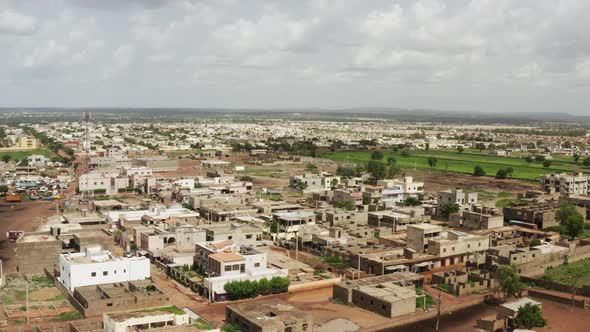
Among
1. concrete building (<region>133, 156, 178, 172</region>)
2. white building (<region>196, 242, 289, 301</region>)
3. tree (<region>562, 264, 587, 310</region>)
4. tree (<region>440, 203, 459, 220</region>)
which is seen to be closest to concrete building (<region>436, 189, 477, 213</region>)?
tree (<region>440, 203, 459, 220</region>)

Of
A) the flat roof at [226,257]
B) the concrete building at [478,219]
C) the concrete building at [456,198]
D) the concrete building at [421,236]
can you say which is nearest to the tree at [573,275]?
the concrete building at [421,236]

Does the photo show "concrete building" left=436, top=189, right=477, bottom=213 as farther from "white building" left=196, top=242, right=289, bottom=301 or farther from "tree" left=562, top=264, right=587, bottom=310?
"white building" left=196, top=242, right=289, bottom=301

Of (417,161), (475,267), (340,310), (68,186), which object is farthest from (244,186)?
(417,161)

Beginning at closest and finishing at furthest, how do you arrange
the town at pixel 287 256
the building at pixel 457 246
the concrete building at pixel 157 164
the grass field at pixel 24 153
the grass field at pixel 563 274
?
the town at pixel 287 256 → the grass field at pixel 563 274 → the building at pixel 457 246 → the concrete building at pixel 157 164 → the grass field at pixel 24 153

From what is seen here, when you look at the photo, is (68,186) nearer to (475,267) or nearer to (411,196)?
(411,196)

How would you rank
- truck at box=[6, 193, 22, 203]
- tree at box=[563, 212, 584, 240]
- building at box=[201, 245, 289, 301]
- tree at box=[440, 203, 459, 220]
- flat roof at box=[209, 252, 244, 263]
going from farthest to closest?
1. truck at box=[6, 193, 22, 203]
2. tree at box=[440, 203, 459, 220]
3. tree at box=[563, 212, 584, 240]
4. flat roof at box=[209, 252, 244, 263]
5. building at box=[201, 245, 289, 301]

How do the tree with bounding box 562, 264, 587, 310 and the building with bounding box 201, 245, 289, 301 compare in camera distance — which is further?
the tree with bounding box 562, 264, 587, 310

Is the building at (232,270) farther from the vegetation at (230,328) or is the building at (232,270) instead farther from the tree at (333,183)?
the tree at (333,183)
